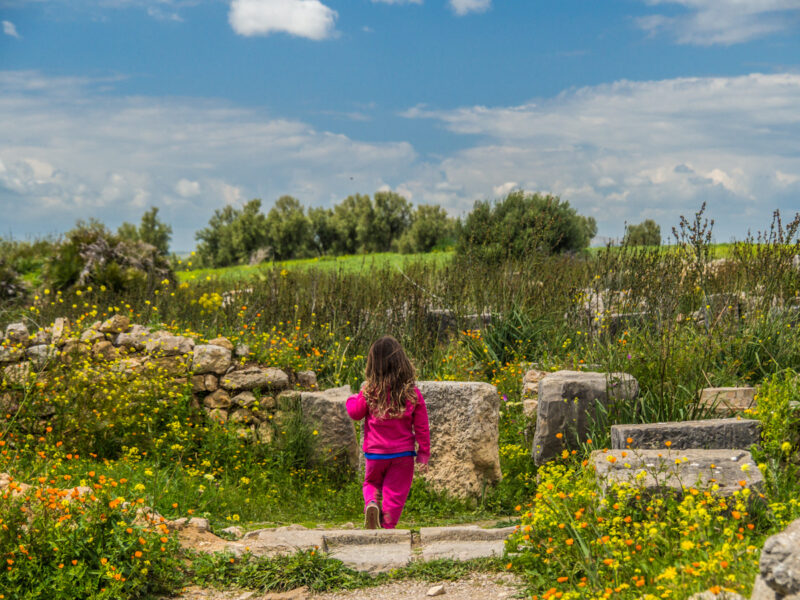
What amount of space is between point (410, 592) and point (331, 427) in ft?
10.5

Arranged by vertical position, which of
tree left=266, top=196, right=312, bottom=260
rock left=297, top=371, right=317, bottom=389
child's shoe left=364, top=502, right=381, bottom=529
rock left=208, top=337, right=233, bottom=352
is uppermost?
tree left=266, top=196, right=312, bottom=260

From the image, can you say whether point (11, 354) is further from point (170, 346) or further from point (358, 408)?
point (358, 408)

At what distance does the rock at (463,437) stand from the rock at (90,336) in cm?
394

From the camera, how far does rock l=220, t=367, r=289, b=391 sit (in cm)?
746

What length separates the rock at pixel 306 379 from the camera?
311 inches

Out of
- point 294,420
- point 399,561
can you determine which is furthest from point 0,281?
point 399,561

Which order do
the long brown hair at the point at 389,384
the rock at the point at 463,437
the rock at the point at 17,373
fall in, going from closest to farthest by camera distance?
1. the long brown hair at the point at 389,384
2. the rock at the point at 463,437
3. the rock at the point at 17,373

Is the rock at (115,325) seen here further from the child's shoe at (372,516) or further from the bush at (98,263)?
the child's shoe at (372,516)

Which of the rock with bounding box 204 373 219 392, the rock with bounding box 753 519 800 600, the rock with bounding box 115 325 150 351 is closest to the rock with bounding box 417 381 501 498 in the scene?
the rock with bounding box 204 373 219 392

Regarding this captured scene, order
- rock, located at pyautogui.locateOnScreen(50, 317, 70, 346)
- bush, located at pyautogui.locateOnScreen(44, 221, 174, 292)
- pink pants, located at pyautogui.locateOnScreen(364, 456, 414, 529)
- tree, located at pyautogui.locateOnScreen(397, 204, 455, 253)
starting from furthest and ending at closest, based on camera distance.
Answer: tree, located at pyautogui.locateOnScreen(397, 204, 455, 253), bush, located at pyautogui.locateOnScreen(44, 221, 174, 292), rock, located at pyautogui.locateOnScreen(50, 317, 70, 346), pink pants, located at pyautogui.locateOnScreen(364, 456, 414, 529)

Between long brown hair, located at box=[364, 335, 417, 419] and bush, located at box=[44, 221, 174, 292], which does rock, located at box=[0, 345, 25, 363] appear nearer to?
bush, located at box=[44, 221, 174, 292]

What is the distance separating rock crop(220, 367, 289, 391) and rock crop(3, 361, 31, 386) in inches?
78.3

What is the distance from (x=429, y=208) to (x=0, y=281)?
30.1 m

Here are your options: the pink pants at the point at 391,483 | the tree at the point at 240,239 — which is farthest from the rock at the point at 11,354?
the tree at the point at 240,239
